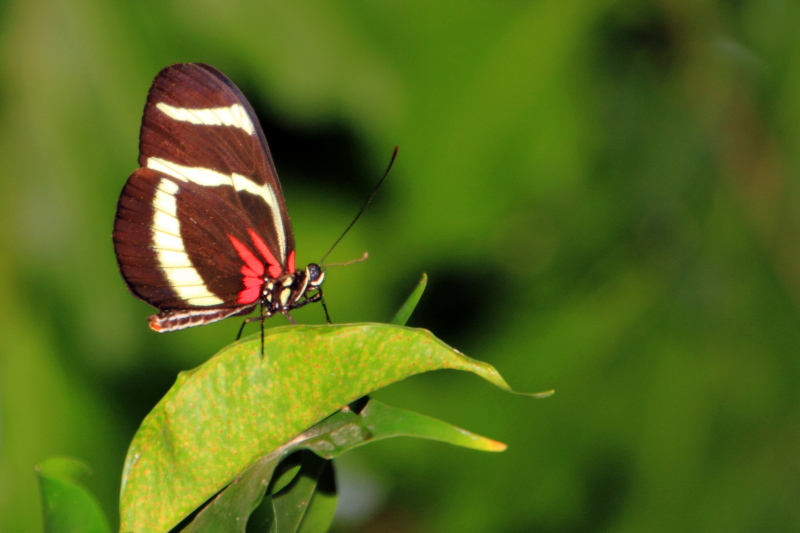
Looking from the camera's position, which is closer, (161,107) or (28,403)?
(161,107)

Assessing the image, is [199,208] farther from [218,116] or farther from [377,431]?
[377,431]

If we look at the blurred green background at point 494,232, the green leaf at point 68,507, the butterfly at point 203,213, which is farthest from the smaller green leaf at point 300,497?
the blurred green background at point 494,232

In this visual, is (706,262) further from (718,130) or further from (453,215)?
(453,215)

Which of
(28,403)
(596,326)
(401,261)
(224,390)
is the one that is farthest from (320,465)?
(596,326)

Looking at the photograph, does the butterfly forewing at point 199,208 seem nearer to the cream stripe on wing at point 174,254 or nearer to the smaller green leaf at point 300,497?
the cream stripe on wing at point 174,254

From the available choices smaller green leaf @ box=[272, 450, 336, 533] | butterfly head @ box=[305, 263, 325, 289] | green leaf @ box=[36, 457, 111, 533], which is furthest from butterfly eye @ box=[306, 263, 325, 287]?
green leaf @ box=[36, 457, 111, 533]

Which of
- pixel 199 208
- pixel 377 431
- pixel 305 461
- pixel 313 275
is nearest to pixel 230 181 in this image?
pixel 199 208

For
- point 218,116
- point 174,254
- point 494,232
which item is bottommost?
point 174,254
